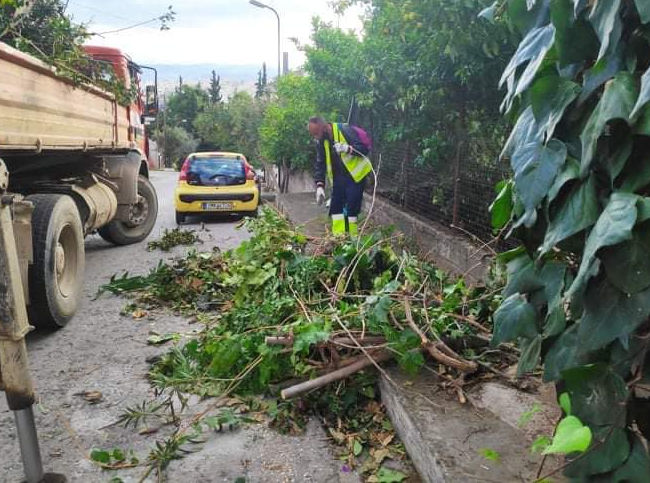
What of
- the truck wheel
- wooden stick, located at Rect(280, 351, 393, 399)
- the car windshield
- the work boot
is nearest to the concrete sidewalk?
wooden stick, located at Rect(280, 351, 393, 399)

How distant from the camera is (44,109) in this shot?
170 inches

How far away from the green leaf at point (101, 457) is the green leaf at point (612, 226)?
244 cm

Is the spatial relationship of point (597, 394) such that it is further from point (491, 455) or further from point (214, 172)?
point (214, 172)

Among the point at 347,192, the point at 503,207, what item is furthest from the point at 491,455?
the point at 347,192

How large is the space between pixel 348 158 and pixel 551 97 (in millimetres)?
6015

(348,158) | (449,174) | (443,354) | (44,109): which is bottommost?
(443,354)

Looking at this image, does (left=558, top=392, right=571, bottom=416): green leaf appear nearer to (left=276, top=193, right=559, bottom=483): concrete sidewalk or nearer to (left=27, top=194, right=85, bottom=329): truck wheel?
(left=276, top=193, right=559, bottom=483): concrete sidewalk

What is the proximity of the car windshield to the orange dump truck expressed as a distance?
299 cm

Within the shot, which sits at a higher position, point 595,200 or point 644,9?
point 644,9

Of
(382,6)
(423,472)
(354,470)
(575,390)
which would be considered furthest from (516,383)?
(382,6)

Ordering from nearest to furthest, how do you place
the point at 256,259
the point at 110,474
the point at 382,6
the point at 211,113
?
1. the point at 110,474
2. the point at 256,259
3. the point at 382,6
4. the point at 211,113

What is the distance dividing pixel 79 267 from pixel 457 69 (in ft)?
13.2

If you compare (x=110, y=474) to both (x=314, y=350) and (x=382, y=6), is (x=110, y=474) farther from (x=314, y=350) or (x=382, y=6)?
(x=382, y=6)

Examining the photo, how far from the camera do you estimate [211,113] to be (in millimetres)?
37531
